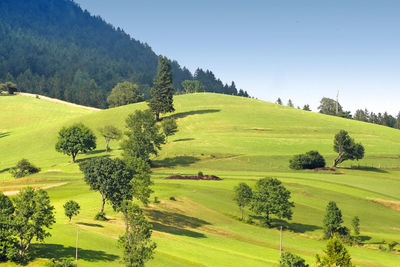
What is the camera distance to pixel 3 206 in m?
54.6

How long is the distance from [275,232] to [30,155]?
400 feet

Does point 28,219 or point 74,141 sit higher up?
point 74,141

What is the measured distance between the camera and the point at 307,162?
440 feet

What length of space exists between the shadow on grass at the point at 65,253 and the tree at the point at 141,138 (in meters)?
72.3

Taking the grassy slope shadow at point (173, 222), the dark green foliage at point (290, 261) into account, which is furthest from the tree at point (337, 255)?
the grassy slope shadow at point (173, 222)

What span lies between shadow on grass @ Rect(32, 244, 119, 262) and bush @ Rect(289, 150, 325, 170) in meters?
91.6

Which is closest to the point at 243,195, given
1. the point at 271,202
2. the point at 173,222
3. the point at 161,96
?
the point at 271,202

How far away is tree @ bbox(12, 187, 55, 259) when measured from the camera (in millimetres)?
50562

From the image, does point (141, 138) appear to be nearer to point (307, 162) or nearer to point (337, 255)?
point (307, 162)

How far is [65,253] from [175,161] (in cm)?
8982

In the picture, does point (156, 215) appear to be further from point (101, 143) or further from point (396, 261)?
point (101, 143)

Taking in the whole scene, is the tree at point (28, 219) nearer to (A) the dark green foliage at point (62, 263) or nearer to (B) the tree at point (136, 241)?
(A) the dark green foliage at point (62, 263)

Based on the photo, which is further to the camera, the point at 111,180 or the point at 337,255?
the point at 111,180

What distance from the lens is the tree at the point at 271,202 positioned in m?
81.1
